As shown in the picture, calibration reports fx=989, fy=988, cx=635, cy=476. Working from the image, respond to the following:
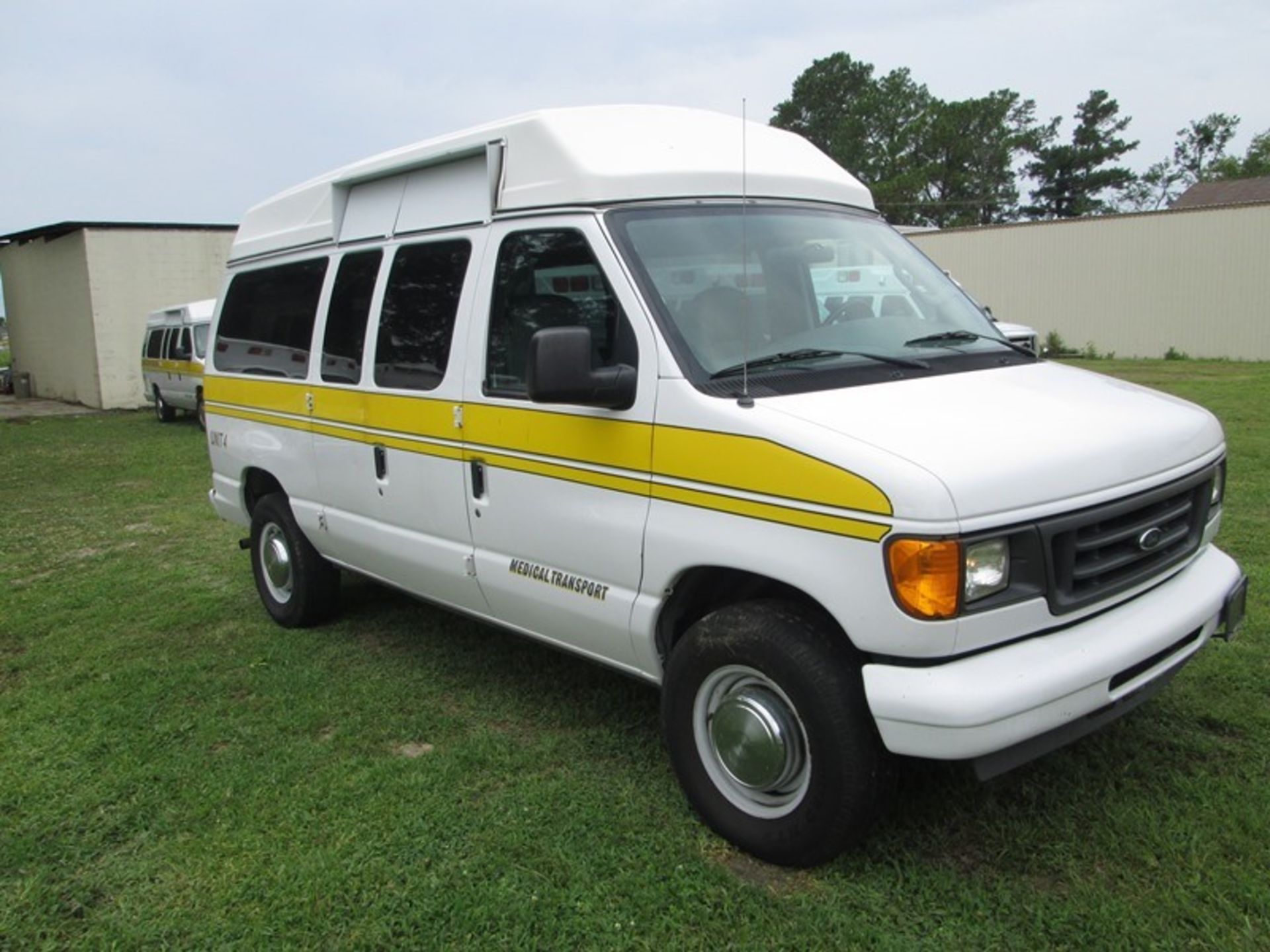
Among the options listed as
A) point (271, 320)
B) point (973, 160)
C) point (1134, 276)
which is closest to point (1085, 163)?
point (973, 160)

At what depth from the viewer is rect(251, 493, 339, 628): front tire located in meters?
5.58

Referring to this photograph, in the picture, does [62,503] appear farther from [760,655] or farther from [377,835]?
[760,655]

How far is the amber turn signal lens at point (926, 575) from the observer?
2564mm

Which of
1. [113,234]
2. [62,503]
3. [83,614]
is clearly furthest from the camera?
[113,234]

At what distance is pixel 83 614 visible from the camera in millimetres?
6254

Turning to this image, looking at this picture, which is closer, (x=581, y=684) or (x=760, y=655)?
(x=760, y=655)

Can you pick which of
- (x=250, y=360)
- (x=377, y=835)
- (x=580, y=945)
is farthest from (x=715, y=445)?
(x=250, y=360)

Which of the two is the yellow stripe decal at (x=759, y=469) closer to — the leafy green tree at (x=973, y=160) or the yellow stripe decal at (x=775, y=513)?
the yellow stripe decal at (x=775, y=513)

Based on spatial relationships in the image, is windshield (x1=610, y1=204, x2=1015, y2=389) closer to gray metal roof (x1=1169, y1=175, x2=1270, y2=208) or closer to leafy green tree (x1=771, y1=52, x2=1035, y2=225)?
gray metal roof (x1=1169, y1=175, x2=1270, y2=208)

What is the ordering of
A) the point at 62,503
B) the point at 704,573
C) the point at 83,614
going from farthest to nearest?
the point at 62,503, the point at 83,614, the point at 704,573

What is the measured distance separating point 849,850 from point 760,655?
2.40 feet

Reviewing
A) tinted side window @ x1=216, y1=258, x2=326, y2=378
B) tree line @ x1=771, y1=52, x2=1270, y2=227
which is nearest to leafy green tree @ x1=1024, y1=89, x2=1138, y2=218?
tree line @ x1=771, y1=52, x2=1270, y2=227

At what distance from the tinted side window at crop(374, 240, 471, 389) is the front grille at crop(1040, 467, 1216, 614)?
2.51 metres

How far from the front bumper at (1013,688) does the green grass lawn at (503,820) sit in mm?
565
